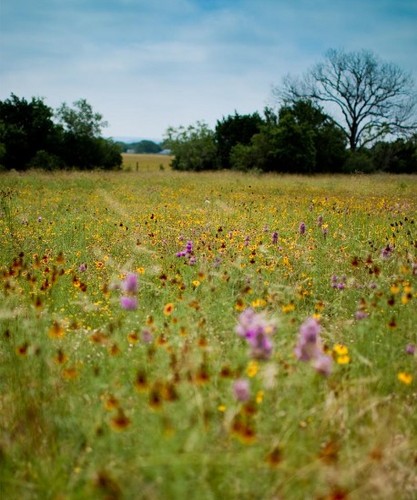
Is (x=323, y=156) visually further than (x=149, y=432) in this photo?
Yes

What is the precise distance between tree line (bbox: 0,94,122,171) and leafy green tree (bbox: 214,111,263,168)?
10.9 meters

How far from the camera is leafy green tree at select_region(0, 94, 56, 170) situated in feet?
93.0

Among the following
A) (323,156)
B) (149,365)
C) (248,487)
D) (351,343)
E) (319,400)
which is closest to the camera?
(248,487)

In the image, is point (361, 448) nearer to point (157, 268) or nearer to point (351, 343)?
point (351, 343)

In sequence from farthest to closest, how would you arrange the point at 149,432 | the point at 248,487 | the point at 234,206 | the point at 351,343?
the point at 234,206
the point at 351,343
the point at 149,432
the point at 248,487

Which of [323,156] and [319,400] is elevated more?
[323,156]

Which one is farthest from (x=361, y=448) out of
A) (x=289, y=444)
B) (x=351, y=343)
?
(x=351, y=343)

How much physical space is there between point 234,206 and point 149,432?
9.40 m

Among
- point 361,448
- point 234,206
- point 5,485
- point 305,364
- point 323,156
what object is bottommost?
point 5,485

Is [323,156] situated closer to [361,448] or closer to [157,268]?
[157,268]

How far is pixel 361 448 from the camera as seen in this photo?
1918mm

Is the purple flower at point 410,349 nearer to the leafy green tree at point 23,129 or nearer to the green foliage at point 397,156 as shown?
the leafy green tree at point 23,129

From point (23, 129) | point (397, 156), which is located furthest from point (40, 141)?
point (397, 156)

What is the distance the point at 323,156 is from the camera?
3152 centimetres
